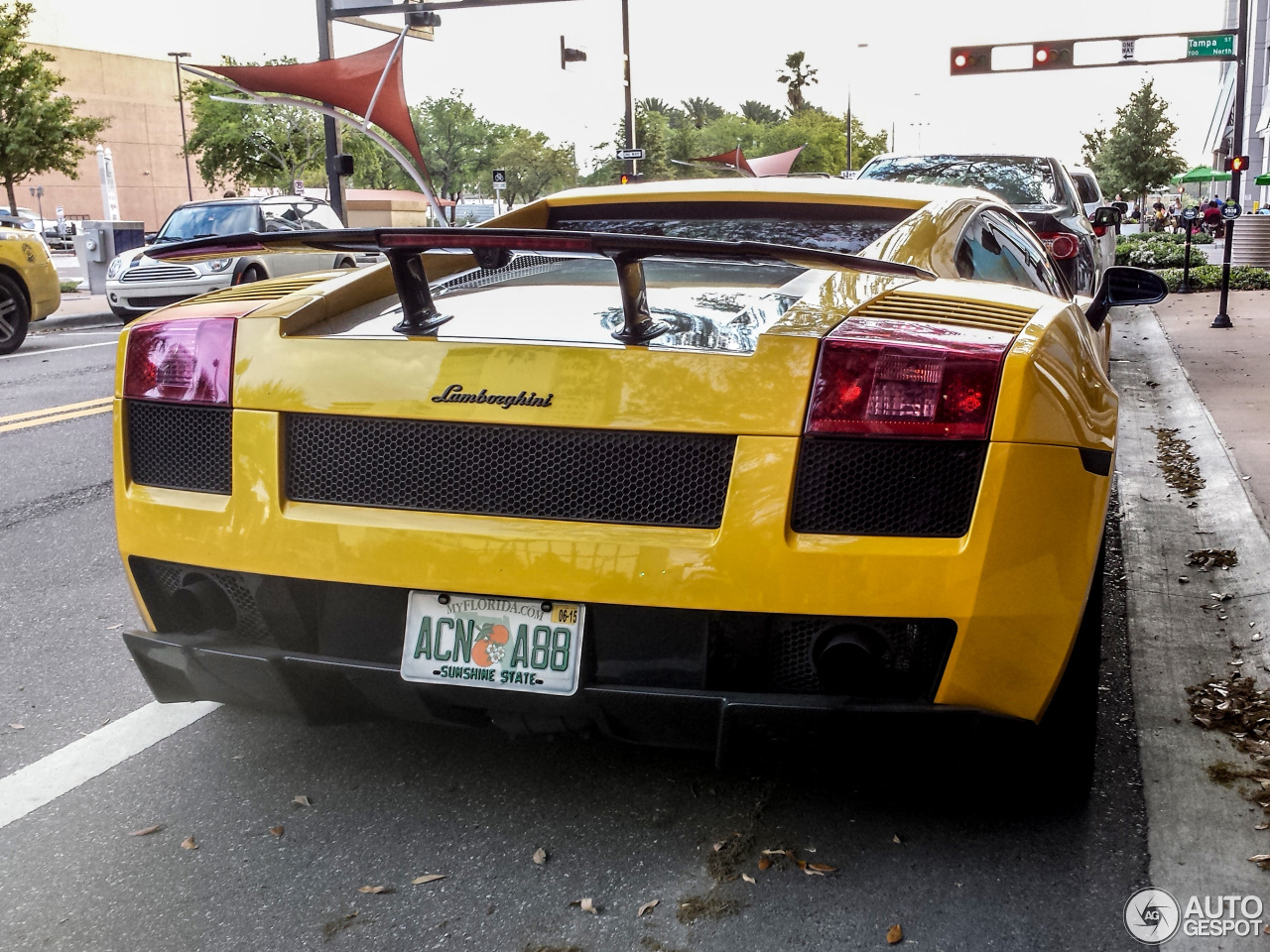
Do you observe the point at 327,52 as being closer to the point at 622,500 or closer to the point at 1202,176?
the point at 622,500

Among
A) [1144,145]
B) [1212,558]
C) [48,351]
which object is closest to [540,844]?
[1212,558]

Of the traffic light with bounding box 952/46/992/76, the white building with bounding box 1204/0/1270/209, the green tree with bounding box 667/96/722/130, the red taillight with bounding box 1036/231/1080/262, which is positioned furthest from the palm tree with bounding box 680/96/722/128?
the red taillight with bounding box 1036/231/1080/262

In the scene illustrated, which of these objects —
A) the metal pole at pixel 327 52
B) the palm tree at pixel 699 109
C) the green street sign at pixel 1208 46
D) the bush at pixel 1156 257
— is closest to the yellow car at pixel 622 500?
the metal pole at pixel 327 52

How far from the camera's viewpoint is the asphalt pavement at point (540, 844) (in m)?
2.39

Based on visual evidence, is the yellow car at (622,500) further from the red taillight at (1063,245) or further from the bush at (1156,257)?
the bush at (1156,257)

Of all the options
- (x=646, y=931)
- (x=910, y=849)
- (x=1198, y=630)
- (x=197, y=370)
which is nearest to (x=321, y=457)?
(x=197, y=370)

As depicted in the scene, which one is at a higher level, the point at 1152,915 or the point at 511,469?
the point at 511,469

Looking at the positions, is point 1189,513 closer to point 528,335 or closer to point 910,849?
point 910,849

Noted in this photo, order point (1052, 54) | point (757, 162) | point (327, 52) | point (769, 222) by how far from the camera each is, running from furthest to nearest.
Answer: point (757, 162), point (1052, 54), point (327, 52), point (769, 222)

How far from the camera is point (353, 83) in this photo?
20141 mm

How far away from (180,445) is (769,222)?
166 centimetres

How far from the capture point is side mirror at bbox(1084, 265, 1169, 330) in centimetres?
388

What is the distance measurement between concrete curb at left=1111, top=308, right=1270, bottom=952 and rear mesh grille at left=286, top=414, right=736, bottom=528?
1230 millimetres

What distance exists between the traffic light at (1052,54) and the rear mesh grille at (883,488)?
34411mm
